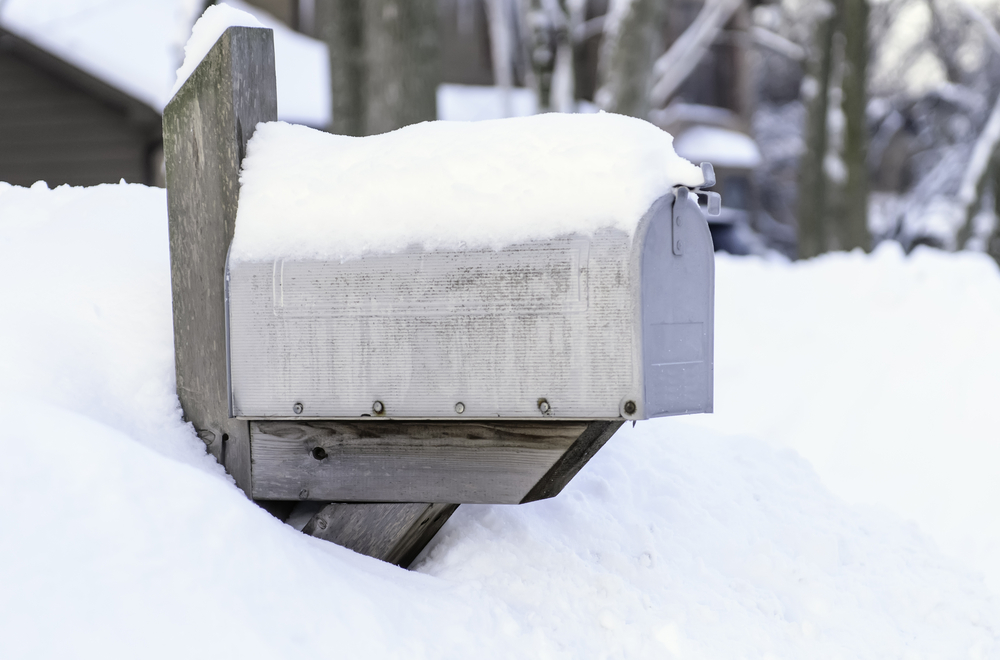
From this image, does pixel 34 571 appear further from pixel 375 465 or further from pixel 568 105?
pixel 568 105

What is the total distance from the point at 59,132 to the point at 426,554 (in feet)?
36.9

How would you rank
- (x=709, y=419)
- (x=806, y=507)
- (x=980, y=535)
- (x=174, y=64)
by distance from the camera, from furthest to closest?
(x=174, y=64) < (x=709, y=419) < (x=980, y=535) < (x=806, y=507)

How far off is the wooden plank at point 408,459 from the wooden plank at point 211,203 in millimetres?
114

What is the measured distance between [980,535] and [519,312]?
10.8ft

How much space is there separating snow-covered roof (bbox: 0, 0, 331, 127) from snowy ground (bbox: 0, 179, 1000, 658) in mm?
8043

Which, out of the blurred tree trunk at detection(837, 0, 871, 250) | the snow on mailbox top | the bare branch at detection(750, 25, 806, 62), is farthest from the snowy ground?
the bare branch at detection(750, 25, 806, 62)

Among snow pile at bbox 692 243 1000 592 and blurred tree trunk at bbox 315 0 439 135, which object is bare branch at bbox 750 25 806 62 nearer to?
snow pile at bbox 692 243 1000 592

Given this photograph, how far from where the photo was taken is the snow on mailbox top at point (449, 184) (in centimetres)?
243

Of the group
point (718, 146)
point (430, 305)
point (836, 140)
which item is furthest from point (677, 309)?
point (718, 146)

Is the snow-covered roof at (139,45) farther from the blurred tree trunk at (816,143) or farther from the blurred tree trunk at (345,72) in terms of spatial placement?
the blurred tree trunk at (816,143)

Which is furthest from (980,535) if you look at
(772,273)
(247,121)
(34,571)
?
(34,571)

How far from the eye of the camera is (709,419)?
565cm

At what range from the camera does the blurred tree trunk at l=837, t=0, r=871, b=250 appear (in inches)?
456

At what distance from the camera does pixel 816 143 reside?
12398mm
